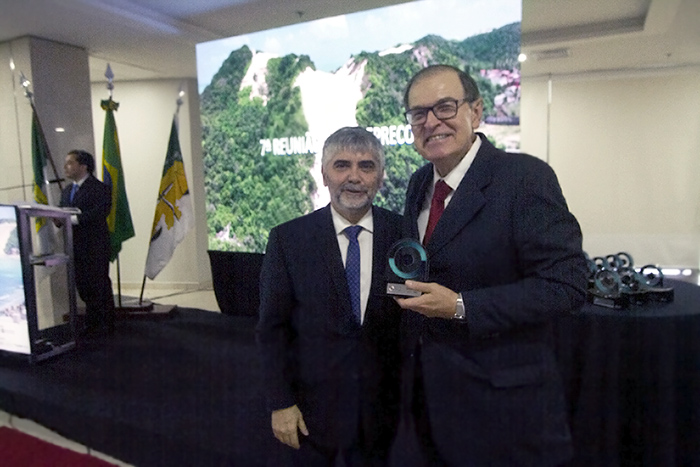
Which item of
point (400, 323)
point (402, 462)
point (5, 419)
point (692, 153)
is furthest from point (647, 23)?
point (5, 419)

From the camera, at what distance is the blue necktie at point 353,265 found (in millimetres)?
688

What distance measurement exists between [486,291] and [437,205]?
133 millimetres

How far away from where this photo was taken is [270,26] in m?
2.47

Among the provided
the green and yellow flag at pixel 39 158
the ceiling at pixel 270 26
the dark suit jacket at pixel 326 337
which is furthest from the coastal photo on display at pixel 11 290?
the dark suit jacket at pixel 326 337

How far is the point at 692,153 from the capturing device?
2.20 ft

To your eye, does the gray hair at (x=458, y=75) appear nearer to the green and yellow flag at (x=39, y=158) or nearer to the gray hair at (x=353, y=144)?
the gray hair at (x=353, y=144)

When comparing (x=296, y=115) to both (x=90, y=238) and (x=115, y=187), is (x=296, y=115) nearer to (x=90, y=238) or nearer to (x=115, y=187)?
(x=115, y=187)

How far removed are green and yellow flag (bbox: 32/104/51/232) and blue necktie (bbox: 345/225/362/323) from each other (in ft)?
5.33

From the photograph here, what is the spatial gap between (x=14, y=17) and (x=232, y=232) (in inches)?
53.4

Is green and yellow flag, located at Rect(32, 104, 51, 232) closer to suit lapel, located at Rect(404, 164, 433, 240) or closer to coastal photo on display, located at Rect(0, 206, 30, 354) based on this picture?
coastal photo on display, located at Rect(0, 206, 30, 354)

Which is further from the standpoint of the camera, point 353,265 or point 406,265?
point 353,265

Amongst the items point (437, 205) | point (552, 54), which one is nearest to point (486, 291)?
point (437, 205)

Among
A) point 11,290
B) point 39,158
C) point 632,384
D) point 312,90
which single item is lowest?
point 11,290

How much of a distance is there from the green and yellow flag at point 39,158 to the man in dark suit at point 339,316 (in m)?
1.56
